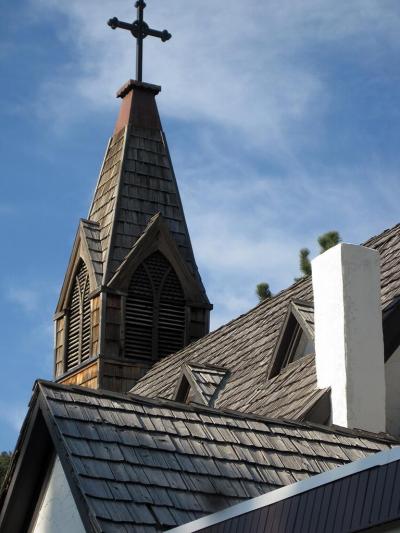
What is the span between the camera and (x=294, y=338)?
52.0 feet

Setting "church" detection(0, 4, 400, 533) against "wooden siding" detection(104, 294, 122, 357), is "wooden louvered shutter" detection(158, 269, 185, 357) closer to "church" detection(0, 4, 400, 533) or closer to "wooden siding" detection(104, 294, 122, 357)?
"church" detection(0, 4, 400, 533)

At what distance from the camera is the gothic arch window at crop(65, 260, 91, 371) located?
23.8 meters

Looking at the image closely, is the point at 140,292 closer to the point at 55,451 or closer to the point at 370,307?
the point at 370,307

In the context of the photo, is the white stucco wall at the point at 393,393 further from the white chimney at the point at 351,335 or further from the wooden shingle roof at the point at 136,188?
the wooden shingle roof at the point at 136,188

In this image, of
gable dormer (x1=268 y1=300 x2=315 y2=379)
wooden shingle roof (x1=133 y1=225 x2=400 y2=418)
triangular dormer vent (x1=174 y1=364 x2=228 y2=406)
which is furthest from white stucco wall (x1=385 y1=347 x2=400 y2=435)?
triangular dormer vent (x1=174 y1=364 x2=228 y2=406)

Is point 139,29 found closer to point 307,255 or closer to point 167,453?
point 307,255

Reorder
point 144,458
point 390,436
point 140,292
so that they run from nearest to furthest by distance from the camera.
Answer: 1. point 144,458
2. point 390,436
3. point 140,292

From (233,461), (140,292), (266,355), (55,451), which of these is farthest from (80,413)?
(140,292)

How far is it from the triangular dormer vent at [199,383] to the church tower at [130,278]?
207 inches

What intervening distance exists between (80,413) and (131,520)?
4.24ft

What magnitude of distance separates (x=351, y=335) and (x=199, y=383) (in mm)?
3903

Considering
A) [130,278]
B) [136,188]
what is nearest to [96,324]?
[130,278]

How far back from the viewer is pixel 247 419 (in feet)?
38.6

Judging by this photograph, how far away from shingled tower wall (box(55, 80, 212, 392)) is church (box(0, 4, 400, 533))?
0.11ft
